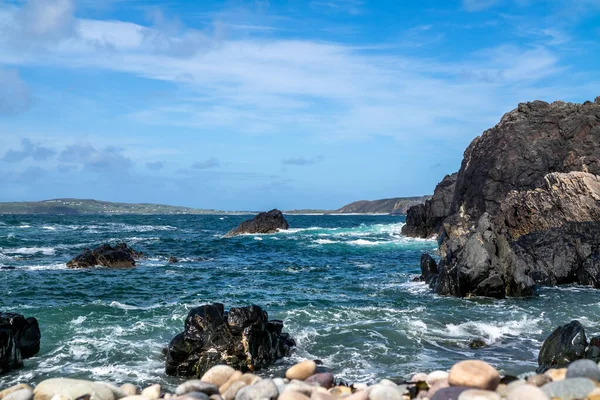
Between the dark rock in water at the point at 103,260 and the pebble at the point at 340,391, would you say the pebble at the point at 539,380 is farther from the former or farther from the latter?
the dark rock in water at the point at 103,260

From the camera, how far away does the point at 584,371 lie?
761 cm

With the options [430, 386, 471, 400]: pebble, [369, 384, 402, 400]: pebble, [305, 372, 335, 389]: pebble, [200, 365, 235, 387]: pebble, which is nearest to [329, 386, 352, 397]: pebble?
[305, 372, 335, 389]: pebble

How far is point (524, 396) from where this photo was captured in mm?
6141

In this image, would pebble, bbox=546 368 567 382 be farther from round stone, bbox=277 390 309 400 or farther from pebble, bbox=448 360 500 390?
round stone, bbox=277 390 309 400

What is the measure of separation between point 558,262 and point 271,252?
77.4 ft

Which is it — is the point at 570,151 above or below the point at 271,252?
above

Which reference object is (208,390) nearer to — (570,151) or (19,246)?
(19,246)

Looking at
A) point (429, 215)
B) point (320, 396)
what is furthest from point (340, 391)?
point (429, 215)

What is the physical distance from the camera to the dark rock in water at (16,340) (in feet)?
38.6

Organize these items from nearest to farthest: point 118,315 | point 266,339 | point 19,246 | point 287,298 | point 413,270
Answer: point 266,339
point 118,315
point 287,298
point 413,270
point 19,246

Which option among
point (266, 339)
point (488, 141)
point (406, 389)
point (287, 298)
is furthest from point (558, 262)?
point (488, 141)

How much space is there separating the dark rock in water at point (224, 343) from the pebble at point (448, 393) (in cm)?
583

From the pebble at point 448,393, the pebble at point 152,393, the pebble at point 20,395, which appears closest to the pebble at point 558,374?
the pebble at point 448,393

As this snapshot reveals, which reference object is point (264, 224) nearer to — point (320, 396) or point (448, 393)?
point (320, 396)
